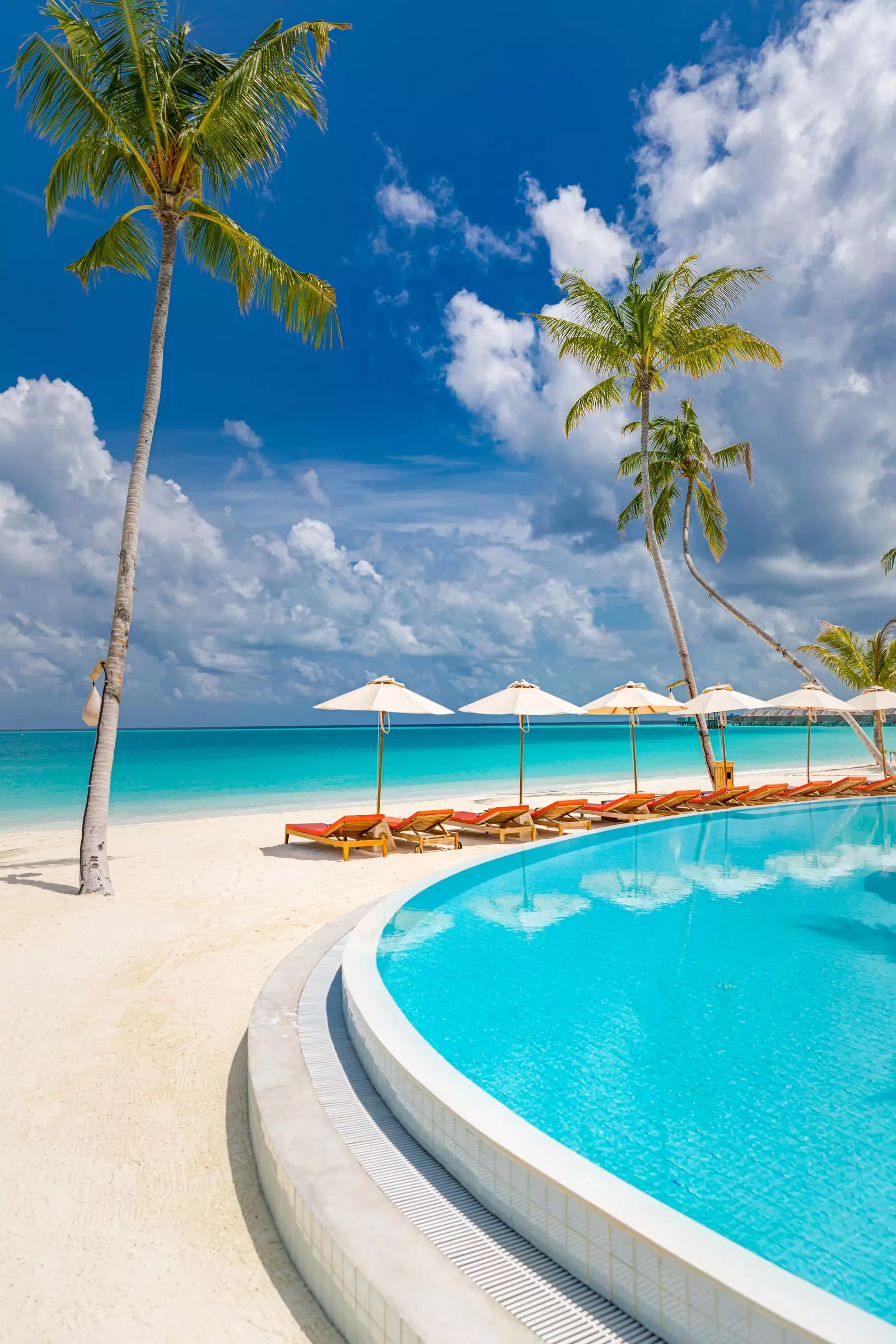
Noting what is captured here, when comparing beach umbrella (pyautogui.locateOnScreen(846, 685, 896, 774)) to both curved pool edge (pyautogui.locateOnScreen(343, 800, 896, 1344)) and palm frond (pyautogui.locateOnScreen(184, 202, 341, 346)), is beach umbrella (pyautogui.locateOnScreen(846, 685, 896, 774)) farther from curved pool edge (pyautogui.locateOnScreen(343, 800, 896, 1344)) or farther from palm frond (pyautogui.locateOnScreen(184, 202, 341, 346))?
curved pool edge (pyautogui.locateOnScreen(343, 800, 896, 1344))

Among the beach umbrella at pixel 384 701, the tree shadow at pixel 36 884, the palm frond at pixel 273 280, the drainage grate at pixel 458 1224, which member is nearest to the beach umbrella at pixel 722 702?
the beach umbrella at pixel 384 701

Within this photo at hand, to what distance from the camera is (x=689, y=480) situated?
18.4 metres

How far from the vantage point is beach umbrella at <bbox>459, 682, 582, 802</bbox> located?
1131 centimetres

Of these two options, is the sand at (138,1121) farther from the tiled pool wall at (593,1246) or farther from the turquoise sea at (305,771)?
Result: the turquoise sea at (305,771)

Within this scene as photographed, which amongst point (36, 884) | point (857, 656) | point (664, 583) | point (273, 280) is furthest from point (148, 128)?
point (857, 656)

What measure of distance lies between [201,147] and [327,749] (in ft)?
178

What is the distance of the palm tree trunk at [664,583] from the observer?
1509cm

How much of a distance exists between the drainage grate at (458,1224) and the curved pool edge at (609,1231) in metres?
0.04

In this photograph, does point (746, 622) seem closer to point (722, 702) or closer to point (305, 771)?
point (722, 702)

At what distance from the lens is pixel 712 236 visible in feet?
52.0

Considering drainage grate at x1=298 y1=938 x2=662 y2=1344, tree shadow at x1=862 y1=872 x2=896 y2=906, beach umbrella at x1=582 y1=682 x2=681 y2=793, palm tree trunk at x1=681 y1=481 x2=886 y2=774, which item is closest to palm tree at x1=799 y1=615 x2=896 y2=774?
palm tree trunk at x1=681 y1=481 x2=886 y2=774

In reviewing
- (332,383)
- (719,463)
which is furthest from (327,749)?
(719,463)

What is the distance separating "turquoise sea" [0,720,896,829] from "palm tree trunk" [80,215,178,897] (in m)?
10.7

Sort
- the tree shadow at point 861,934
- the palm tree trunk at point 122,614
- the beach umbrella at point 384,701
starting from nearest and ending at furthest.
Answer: the tree shadow at point 861,934
the palm tree trunk at point 122,614
the beach umbrella at point 384,701
